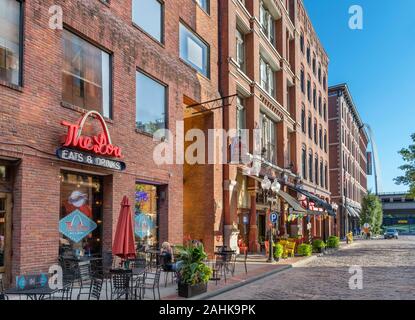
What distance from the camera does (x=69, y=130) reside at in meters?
11.7

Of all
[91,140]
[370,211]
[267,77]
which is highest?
[267,77]

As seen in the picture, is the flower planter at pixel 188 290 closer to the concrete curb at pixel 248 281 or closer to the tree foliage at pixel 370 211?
the concrete curb at pixel 248 281

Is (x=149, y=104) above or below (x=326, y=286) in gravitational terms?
above

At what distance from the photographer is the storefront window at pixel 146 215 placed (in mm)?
16016

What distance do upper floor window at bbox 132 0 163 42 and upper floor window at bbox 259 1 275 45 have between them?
13068 mm

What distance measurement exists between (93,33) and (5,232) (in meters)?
6.42

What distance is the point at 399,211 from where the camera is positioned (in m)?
114

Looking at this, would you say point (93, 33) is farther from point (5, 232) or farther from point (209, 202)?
point (209, 202)

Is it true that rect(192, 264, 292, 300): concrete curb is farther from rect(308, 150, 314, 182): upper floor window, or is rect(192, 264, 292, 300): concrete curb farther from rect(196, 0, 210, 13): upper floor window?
rect(308, 150, 314, 182): upper floor window

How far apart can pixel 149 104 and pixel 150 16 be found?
3423 mm

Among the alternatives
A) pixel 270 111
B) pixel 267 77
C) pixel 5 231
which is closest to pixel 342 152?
pixel 267 77

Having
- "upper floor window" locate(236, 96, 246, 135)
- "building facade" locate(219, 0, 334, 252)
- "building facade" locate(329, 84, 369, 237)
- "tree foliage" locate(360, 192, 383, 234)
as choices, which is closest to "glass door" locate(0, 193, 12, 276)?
"building facade" locate(219, 0, 334, 252)

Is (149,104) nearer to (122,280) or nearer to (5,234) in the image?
(5,234)
